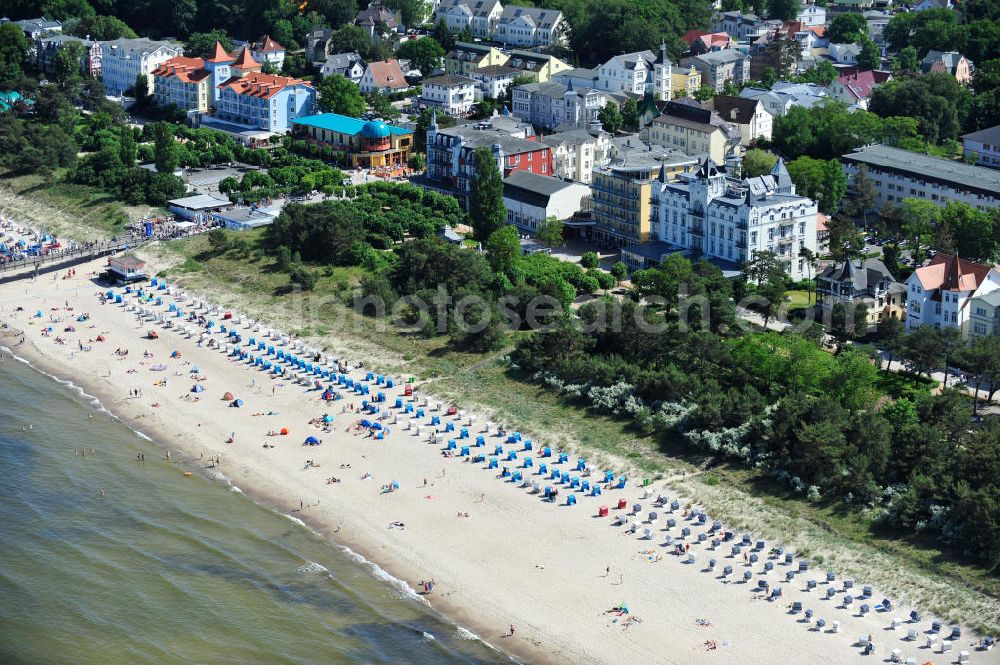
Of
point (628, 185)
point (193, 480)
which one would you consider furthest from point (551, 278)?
point (193, 480)

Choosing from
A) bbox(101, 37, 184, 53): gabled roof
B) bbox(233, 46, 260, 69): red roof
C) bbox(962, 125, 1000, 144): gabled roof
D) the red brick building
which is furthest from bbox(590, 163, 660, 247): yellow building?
bbox(101, 37, 184, 53): gabled roof

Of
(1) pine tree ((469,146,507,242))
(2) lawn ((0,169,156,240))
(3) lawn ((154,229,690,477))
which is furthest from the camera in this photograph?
(2) lawn ((0,169,156,240))

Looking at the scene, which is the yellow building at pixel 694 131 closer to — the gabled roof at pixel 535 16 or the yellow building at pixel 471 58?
the yellow building at pixel 471 58

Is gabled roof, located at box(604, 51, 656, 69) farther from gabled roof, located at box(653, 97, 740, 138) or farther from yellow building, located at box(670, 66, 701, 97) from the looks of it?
gabled roof, located at box(653, 97, 740, 138)

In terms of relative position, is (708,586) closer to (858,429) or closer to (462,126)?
(858,429)

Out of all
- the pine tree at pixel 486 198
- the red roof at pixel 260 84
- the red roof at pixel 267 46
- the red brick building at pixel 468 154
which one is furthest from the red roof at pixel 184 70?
the pine tree at pixel 486 198

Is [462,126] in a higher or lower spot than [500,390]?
higher
